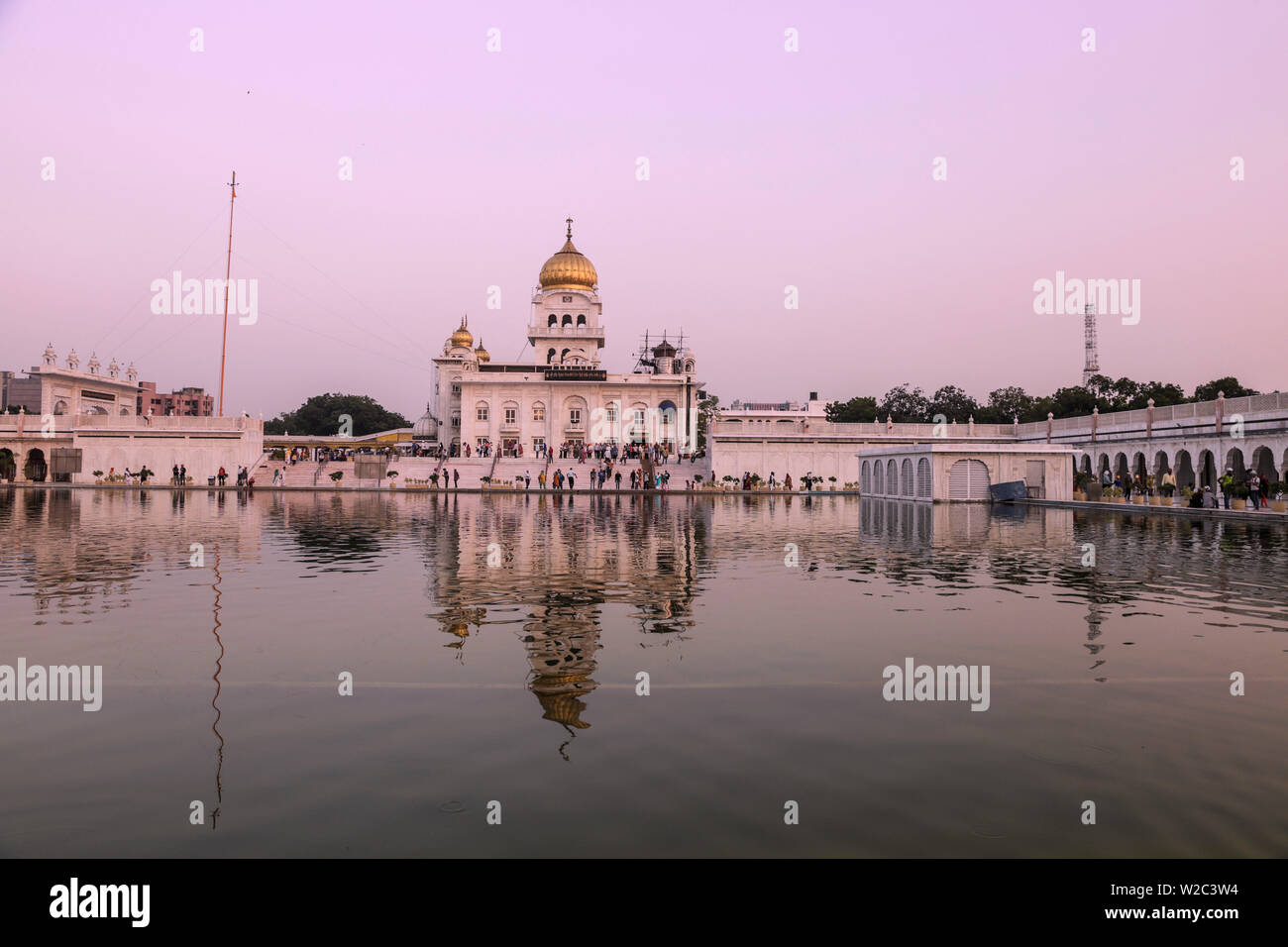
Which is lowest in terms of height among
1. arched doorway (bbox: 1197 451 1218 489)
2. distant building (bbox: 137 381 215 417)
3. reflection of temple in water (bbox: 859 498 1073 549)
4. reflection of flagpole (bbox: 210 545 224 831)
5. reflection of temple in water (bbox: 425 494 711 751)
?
reflection of flagpole (bbox: 210 545 224 831)

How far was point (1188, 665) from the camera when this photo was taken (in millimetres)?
7973

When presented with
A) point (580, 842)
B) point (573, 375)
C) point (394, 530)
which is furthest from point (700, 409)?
point (580, 842)

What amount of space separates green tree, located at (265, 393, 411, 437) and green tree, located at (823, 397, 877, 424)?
58780 millimetres

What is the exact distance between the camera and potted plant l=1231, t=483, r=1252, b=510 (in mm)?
32253

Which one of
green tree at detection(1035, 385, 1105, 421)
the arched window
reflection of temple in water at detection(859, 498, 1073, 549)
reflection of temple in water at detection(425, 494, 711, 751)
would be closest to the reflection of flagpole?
reflection of temple in water at detection(425, 494, 711, 751)

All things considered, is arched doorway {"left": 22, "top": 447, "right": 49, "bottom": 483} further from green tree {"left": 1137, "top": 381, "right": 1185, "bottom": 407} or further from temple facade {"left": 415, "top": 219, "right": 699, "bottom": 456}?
green tree {"left": 1137, "top": 381, "right": 1185, "bottom": 407}

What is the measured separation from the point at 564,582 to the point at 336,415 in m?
105

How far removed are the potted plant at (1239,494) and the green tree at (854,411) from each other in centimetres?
6572

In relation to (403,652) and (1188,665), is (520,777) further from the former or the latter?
(1188,665)

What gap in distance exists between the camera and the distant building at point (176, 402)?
140 meters

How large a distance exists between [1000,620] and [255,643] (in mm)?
8390

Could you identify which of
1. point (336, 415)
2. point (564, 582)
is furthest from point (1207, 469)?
point (336, 415)

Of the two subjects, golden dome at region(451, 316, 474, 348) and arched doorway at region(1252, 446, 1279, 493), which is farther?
golden dome at region(451, 316, 474, 348)

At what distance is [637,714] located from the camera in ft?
20.8
